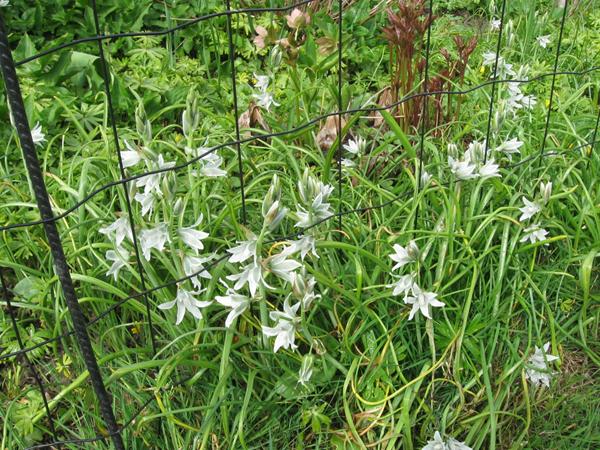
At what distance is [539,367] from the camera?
224 cm

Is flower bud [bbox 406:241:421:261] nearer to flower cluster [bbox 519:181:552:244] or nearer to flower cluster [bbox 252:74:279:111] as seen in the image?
flower cluster [bbox 519:181:552:244]

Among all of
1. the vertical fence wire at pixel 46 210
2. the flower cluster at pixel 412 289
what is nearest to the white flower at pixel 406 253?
the flower cluster at pixel 412 289

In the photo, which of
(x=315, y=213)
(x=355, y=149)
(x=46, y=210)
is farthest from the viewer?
(x=355, y=149)

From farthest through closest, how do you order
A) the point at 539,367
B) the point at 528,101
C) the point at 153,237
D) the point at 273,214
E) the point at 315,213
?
the point at 528,101 → the point at 539,367 → the point at 315,213 → the point at 153,237 → the point at 273,214

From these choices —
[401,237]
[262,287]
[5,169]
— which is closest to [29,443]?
[262,287]

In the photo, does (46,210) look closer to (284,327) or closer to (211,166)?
(211,166)

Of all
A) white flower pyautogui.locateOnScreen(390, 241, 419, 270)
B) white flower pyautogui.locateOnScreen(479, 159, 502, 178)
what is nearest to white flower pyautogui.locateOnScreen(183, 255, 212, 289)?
white flower pyautogui.locateOnScreen(390, 241, 419, 270)

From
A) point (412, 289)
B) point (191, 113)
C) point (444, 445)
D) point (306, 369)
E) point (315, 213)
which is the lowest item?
point (444, 445)

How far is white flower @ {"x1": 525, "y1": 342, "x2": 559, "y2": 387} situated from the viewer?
221 centimetres

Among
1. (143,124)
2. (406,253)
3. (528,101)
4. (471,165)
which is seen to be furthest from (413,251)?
(528,101)

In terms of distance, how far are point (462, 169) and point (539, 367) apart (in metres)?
0.61

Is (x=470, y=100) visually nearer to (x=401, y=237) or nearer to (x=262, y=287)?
(x=401, y=237)

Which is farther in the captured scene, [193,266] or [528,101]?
[528,101]

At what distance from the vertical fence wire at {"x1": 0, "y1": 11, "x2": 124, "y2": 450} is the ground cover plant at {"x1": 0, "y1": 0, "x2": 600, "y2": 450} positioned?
7cm
